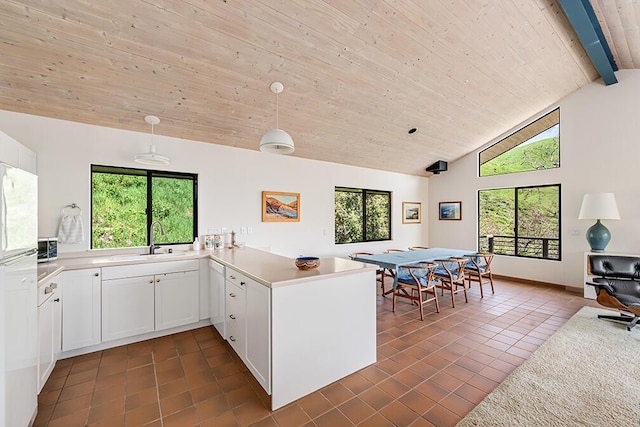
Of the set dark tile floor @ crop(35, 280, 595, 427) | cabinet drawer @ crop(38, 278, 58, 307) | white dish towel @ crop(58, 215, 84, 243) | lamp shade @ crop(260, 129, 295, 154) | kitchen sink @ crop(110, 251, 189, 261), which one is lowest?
dark tile floor @ crop(35, 280, 595, 427)

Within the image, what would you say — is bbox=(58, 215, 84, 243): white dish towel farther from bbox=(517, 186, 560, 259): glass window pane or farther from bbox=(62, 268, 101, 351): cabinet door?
bbox=(517, 186, 560, 259): glass window pane

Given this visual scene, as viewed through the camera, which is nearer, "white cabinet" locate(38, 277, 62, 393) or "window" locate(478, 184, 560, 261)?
"white cabinet" locate(38, 277, 62, 393)

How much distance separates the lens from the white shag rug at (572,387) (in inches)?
72.3

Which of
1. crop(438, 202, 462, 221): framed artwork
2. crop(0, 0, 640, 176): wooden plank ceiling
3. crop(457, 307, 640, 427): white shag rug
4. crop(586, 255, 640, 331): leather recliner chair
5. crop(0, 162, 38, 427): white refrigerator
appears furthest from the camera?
crop(438, 202, 462, 221): framed artwork

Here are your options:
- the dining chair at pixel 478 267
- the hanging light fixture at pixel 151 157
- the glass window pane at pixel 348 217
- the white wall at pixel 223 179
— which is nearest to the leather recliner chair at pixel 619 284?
the dining chair at pixel 478 267

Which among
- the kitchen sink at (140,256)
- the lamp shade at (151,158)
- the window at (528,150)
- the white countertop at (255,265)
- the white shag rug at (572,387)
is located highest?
the window at (528,150)

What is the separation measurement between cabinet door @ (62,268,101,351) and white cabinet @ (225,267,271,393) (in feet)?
4.17

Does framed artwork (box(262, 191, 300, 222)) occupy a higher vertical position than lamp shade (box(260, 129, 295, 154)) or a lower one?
lower

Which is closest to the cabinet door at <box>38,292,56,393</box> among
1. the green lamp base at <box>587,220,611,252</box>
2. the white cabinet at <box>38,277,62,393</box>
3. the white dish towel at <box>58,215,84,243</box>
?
the white cabinet at <box>38,277,62,393</box>

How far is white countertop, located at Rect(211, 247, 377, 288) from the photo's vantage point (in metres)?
2.02

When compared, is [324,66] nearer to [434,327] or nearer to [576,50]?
[434,327]

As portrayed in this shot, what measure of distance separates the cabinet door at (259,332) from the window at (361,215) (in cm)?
352

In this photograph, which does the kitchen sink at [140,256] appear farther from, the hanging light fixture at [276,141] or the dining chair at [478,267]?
the dining chair at [478,267]

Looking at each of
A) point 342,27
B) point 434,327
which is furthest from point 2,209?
point 434,327
